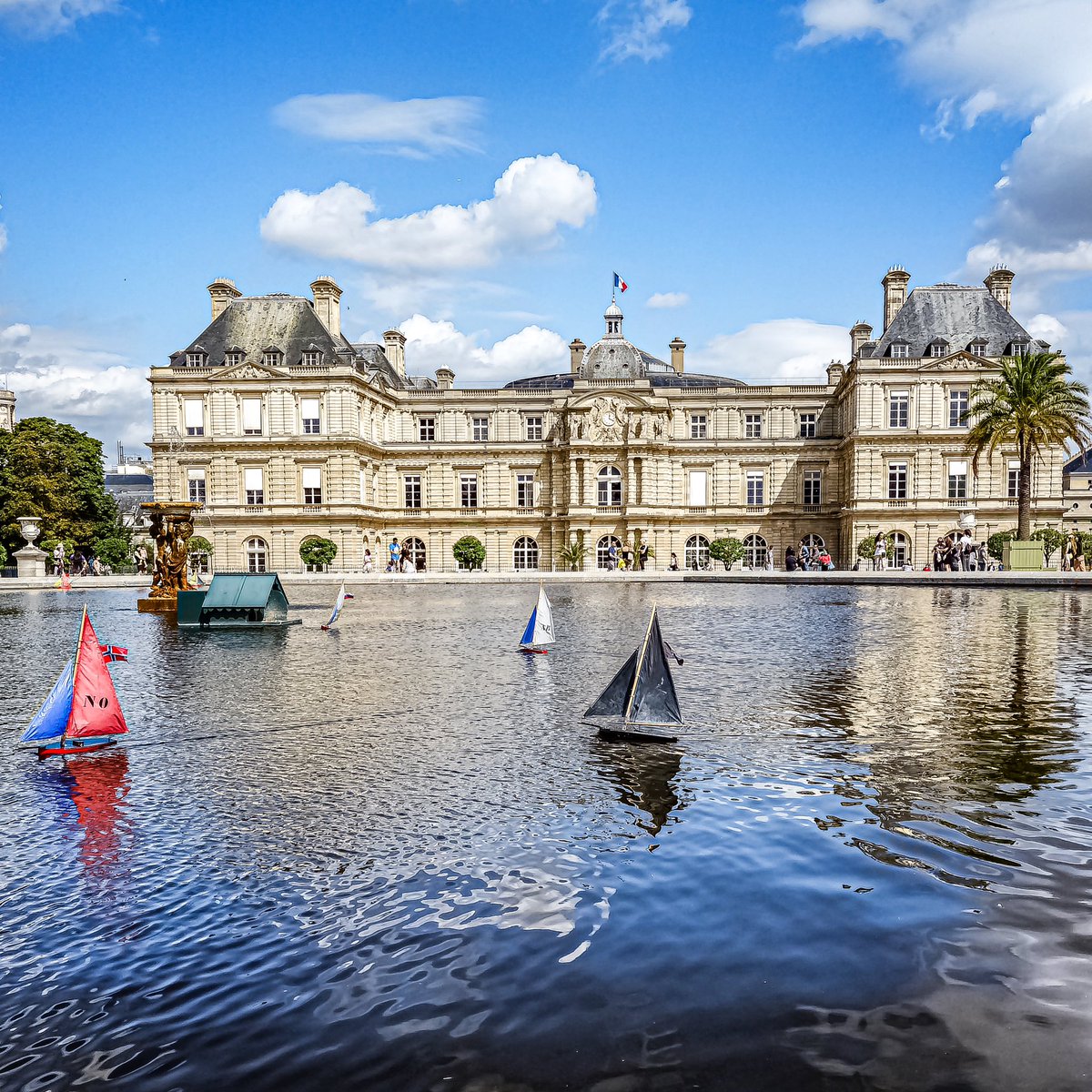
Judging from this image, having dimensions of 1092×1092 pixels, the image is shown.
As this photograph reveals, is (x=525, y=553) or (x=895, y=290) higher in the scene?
(x=895, y=290)

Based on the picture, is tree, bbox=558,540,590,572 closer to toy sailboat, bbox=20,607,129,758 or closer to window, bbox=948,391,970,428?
window, bbox=948,391,970,428

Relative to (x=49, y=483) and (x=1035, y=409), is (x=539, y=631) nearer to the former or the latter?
(x=1035, y=409)

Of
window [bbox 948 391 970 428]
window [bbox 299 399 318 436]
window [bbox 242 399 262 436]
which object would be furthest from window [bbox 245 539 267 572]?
window [bbox 948 391 970 428]

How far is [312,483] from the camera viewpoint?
182ft

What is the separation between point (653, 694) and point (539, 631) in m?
7.11

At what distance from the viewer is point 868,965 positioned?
15.0 ft

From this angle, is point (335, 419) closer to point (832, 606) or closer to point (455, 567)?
point (455, 567)

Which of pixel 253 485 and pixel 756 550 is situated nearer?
pixel 253 485

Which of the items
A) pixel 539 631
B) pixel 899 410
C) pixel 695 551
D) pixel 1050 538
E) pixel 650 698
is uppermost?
pixel 899 410

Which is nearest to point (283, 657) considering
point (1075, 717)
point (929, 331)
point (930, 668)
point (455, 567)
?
point (930, 668)

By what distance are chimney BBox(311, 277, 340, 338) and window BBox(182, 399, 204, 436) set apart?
30.7 feet

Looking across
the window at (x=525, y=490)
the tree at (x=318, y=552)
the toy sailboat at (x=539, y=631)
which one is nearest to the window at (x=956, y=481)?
the window at (x=525, y=490)

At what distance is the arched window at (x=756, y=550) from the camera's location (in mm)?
60031

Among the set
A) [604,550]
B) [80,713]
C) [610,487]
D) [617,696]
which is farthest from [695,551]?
[80,713]
